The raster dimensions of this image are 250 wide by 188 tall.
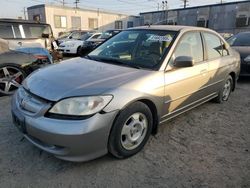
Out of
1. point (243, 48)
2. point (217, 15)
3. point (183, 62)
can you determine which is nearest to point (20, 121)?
point (183, 62)

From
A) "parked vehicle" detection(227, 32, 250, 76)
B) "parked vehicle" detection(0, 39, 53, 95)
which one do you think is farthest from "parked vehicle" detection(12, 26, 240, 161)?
"parked vehicle" detection(227, 32, 250, 76)

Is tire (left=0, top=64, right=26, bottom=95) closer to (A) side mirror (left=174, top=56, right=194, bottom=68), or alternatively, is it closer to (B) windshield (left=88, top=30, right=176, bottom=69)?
(B) windshield (left=88, top=30, right=176, bottom=69)

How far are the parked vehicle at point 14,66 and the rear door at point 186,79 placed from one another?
135 inches

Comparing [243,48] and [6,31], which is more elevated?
[6,31]

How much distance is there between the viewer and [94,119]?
229 centimetres

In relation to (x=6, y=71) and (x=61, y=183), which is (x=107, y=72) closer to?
(x=61, y=183)

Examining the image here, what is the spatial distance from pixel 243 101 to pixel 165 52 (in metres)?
2.93

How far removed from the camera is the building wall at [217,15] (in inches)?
1202

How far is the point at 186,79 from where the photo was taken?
337 cm

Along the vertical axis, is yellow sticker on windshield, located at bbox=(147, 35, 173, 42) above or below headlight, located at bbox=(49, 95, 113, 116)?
above

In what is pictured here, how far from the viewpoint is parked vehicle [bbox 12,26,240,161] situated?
2303mm

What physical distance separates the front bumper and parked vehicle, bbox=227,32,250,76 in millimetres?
5551

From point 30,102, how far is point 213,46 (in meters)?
3.40

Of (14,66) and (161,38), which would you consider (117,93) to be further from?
(14,66)
